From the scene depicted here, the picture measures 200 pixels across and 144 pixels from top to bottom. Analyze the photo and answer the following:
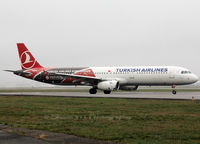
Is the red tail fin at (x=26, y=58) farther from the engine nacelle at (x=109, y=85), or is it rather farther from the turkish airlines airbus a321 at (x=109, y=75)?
the engine nacelle at (x=109, y=85)

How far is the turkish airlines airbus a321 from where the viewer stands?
1398 inches

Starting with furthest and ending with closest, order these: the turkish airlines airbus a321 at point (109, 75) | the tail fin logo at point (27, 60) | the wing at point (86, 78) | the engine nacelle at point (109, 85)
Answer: the tail fin logo at point (27, 60) → the wing at point (86, 78) → the turkish airlines airbus a321 at point (109, 75) → the engine nacelle at point (109, 85)

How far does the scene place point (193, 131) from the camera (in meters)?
8.84

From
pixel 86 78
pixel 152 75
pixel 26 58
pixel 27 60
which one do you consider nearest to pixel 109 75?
pixel 86 78

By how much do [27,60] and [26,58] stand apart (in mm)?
418

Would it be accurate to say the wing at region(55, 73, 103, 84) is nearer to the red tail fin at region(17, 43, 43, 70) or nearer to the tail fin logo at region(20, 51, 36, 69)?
the red tail fin at region(17, 43, 43, 70)

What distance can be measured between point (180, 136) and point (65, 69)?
110ft

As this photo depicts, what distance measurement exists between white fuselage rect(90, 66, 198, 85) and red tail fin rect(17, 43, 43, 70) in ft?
45.7

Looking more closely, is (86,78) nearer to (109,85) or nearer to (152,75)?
(109,85)

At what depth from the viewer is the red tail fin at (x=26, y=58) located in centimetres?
4312

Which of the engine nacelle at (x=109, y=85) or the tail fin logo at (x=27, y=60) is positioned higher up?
the tail fin logo at (x=27, y=60)

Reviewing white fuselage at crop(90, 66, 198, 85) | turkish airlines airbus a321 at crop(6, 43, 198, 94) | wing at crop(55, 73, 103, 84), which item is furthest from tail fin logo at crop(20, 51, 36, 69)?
white fuselage at crop(90, 66, 198, 85)

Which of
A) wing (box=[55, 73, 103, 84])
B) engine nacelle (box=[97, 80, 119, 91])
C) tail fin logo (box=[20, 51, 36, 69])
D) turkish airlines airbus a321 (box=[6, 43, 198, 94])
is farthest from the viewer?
tail fin logo (box=[20, 51, 36, 69])

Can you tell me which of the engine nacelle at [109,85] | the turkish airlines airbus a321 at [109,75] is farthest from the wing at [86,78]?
the engine nacelle at [109,85]
